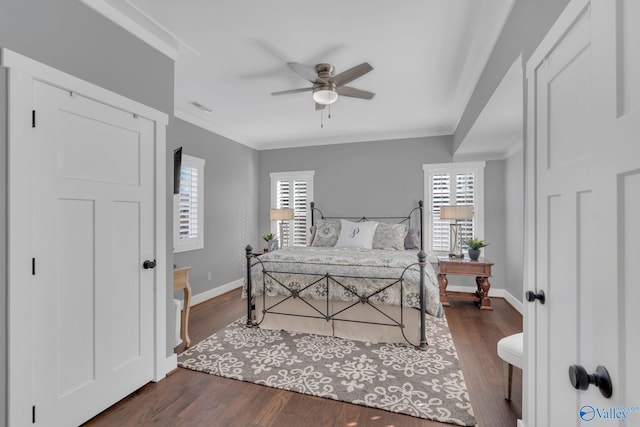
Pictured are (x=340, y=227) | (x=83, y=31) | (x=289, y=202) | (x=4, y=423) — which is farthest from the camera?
(x=289, y=202)

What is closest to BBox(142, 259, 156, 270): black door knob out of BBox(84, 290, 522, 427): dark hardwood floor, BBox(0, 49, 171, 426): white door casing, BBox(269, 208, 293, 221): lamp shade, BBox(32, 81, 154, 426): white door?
BBox(32, 81, 154, 426): white door

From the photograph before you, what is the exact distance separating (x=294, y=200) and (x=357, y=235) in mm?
1856

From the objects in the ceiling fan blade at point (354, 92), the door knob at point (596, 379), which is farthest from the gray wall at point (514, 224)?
the door knob at point (596, 379)

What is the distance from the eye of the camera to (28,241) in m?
1.69

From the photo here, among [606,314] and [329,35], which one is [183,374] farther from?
[329,35]

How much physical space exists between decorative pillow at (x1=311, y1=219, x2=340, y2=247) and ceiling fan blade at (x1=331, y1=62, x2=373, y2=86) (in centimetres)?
252

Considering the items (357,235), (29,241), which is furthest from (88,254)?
(357,235)

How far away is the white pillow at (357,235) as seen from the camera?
4.53 m

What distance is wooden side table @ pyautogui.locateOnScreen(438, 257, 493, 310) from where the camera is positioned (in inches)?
169

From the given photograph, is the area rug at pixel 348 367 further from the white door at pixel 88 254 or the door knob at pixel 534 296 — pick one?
the door knob at pixel 534 296

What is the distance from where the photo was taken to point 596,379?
33.2 inches

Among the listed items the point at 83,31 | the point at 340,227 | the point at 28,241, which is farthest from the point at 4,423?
the point at 340,227

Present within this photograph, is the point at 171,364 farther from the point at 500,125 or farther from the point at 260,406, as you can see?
the point at 500,125

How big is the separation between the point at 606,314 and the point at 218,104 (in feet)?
13.7
